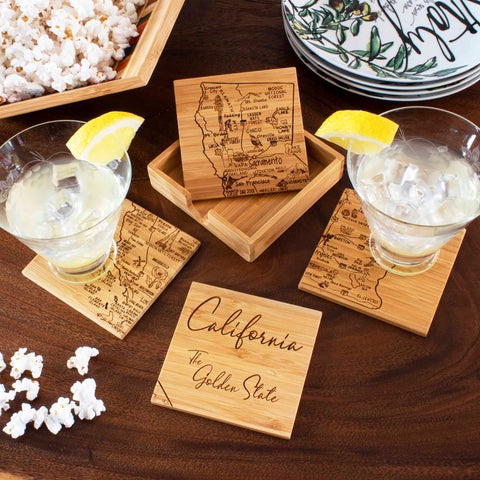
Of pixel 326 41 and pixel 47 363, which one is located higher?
pixel 326 41

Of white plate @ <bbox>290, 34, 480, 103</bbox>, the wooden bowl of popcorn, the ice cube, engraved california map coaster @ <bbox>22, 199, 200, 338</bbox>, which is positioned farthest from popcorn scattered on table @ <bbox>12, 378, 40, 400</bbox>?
white plate @ <bbox>290, 34, 480, 103</bbox>

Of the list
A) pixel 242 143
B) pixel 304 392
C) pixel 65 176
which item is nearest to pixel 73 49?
pixel 65 176

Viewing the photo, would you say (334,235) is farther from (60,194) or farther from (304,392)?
(60,194)

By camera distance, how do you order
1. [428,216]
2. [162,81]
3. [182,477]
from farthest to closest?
[162,81] → [428,216] → [182,477]

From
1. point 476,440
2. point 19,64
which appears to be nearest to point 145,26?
point 19,64

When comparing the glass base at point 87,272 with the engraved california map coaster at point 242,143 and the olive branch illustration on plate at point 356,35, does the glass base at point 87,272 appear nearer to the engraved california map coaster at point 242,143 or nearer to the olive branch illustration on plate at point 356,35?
the engraved california map coaster at point 242,143

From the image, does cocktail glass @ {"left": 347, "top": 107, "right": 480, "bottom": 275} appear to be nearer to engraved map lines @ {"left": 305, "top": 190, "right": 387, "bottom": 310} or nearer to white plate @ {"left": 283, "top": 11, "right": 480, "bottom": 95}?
engraved map lines @ {"left": 305, "top": 190, "right": 387, "bottom": 310}

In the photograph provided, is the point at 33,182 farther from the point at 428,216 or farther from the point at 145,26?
the point at 428,216
